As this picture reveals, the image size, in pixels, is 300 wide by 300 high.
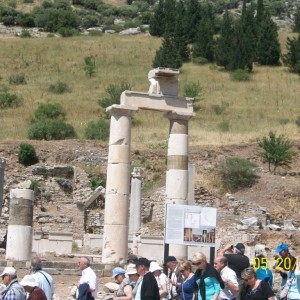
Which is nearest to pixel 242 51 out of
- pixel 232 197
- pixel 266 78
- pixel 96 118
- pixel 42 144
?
pixel 266 78

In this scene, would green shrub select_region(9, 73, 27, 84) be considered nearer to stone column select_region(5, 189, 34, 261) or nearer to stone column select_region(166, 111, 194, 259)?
stone column select_region(166, 111, 194, 259)

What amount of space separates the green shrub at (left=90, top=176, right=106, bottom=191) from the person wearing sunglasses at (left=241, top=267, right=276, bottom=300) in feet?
111

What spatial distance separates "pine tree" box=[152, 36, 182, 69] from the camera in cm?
7850

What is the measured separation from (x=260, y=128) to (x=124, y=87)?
1254 cm

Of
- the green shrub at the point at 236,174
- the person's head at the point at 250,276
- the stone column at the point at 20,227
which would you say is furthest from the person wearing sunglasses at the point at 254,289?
the green shrub at the point at 236,174

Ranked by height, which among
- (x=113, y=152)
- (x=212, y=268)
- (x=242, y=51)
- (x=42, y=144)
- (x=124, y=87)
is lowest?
(x=212, y=268)

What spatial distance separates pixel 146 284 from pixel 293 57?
229 feet

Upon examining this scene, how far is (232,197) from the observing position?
4381cm

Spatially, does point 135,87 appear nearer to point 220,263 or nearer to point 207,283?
point 220,263

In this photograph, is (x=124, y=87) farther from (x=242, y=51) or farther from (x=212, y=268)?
(x=212, y=268)

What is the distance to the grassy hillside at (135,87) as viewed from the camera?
192 feet

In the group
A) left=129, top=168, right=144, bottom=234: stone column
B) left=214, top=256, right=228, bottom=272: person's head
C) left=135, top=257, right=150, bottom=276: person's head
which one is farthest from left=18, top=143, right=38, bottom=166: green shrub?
left=135, top=257, right=150, bottom=276: person's head

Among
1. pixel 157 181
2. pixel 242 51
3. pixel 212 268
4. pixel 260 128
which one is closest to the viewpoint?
pixel 212 268

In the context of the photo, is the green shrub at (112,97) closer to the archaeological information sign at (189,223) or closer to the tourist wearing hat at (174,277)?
the archaeological information sign at (189,223)
